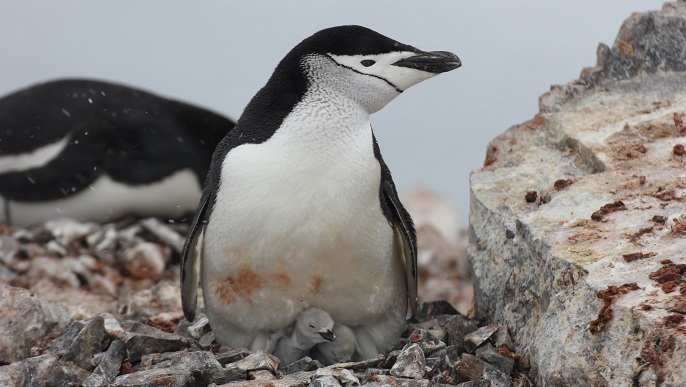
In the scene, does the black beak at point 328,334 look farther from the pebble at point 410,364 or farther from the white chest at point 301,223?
the pebble at point 410,364

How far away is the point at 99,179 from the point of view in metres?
7.61

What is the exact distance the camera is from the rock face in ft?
9.26

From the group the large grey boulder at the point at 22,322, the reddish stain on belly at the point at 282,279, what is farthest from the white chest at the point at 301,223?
the large grey boulder at the point at 22,322

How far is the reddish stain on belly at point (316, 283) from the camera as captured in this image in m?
3.63

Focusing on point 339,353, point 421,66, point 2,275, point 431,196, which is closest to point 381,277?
point 339,353

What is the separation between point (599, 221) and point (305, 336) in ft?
3.64

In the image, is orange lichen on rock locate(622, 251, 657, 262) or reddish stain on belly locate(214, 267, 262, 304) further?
reddish stain on belly locate(214, 267, 262, 304)

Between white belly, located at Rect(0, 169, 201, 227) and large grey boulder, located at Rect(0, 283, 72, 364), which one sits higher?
large grey boulder, located at Rect(0, 283, 72, 364)

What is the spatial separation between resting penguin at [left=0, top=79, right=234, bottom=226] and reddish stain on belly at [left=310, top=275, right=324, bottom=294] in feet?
13.7

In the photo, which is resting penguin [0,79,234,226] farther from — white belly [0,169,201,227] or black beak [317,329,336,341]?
black beak [317,329,336,341]

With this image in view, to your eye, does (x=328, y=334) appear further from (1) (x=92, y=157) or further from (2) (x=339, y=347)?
(1) (x=92, y=157)

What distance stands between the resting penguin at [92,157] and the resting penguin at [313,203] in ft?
12.4

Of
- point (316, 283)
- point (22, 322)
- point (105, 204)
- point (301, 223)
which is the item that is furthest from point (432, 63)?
point (105, 204)

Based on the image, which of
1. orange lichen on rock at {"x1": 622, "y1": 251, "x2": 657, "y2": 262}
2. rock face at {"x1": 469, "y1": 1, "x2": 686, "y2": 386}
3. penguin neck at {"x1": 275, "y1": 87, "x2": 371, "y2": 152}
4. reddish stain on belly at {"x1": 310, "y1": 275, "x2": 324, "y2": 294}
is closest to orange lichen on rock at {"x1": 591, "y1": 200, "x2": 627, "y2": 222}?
rock face at {"x1": 469, "y1": 1, "x2": 686, "y2": 386}
